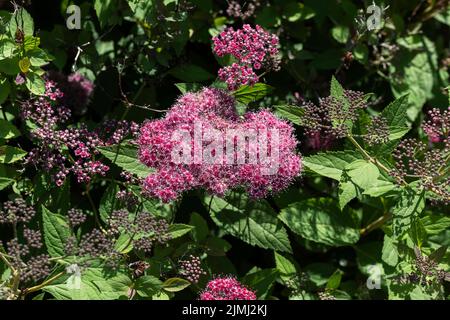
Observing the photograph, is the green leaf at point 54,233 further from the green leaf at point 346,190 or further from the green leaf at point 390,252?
the green leaf at point 390,252

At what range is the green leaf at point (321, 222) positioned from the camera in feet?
9.25

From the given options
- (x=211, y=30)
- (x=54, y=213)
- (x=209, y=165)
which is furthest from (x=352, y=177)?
(x=54, y=213)

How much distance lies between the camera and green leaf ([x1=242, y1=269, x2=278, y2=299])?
2.75m

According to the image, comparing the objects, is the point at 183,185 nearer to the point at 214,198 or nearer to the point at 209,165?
the point at 209,165

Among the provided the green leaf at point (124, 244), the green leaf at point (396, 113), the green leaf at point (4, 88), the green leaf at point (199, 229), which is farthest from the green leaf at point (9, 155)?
the green leaf at point (396, 113)

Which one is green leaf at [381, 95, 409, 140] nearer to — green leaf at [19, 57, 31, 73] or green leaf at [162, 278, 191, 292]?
green leaf at [162, 278, 191, 292]

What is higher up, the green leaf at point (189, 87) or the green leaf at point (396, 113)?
the green leaf at point (189, 87)

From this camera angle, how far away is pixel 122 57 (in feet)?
9.91

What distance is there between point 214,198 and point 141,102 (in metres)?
0.59

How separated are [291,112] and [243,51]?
33 cm

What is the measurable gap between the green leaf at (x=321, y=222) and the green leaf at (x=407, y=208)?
373 mm

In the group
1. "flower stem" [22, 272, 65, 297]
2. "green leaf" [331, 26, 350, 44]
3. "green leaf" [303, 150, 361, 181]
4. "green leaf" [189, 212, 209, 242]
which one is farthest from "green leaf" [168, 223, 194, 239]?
"green leaf" [331, 26, 350, 44]

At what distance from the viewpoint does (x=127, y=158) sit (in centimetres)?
258

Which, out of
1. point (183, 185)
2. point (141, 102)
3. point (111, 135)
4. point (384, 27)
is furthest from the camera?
point (384, 27)
